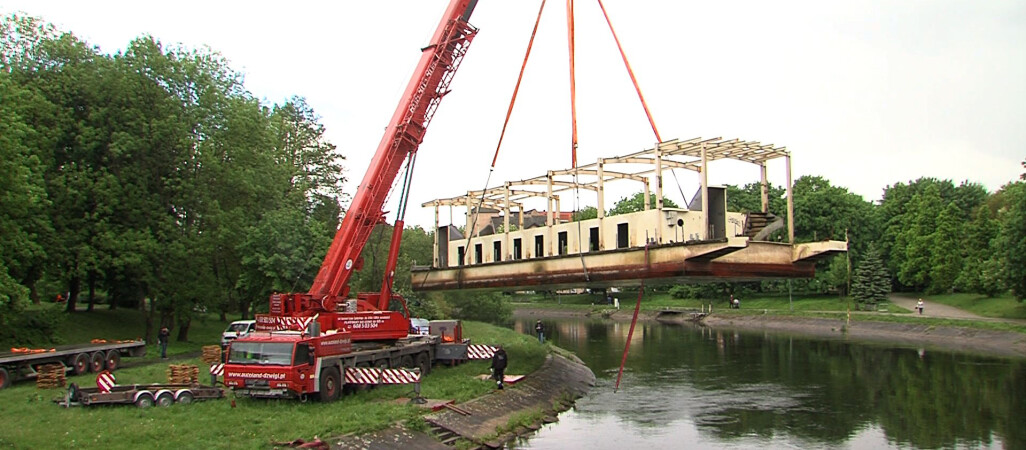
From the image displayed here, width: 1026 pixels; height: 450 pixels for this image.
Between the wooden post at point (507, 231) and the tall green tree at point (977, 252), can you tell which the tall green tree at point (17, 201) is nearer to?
the wooden post at point (507, 231)

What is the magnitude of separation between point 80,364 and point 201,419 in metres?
11.7

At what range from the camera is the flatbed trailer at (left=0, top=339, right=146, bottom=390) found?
23.3 metres

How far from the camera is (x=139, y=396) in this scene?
18828 millimetres

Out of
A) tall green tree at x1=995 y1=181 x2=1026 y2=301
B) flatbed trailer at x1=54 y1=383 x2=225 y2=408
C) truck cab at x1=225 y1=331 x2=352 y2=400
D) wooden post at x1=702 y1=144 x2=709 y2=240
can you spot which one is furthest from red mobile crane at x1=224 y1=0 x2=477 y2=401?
tall green tree at x1=995 y1=181 x2=1026 y2=301

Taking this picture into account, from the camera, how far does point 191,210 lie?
36.7 metres

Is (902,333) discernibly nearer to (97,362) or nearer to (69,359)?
(97,362)

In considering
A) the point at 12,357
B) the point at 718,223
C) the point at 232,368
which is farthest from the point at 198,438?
the point at 718,223

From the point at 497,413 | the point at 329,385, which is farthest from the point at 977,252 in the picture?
the point at 329,385

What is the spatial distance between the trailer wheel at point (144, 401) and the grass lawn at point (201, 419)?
18 cm

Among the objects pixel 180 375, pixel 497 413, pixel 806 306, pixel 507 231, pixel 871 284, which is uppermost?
pixel 507 231

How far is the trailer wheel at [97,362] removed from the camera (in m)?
26.4

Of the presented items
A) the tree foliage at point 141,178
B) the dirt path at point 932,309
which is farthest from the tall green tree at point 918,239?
the tree foliage at point 141,178

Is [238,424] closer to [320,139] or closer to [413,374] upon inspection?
[413,374]

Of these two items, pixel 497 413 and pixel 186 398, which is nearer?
pixel 186 398
